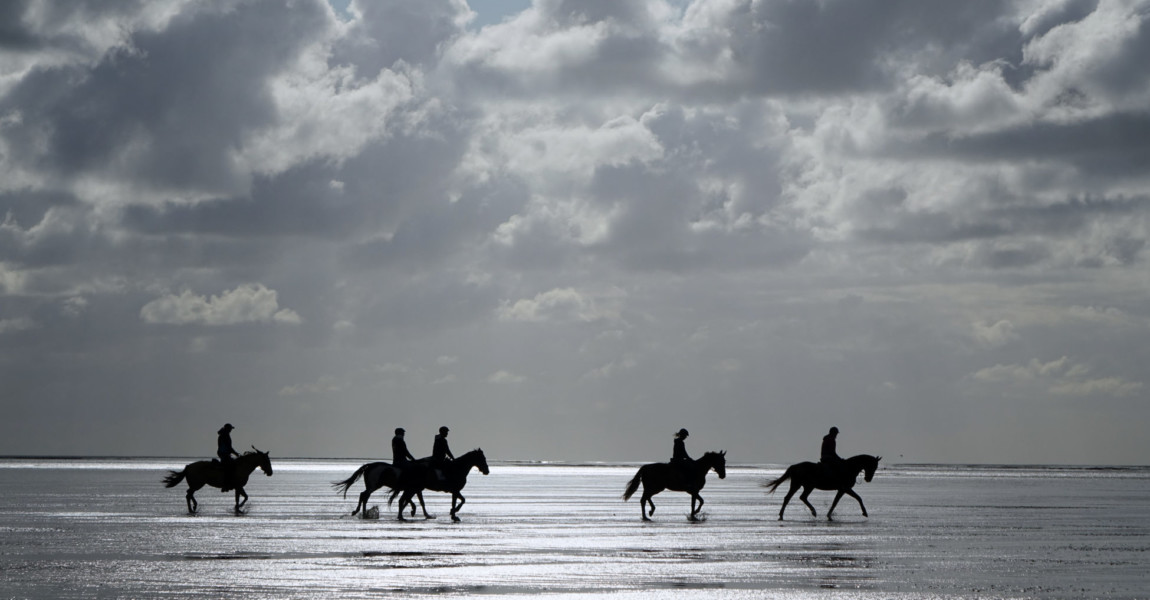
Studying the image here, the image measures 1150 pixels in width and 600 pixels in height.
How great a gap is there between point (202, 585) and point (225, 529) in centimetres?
1090

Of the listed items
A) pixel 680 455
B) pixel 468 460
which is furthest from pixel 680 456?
pixel 468 460

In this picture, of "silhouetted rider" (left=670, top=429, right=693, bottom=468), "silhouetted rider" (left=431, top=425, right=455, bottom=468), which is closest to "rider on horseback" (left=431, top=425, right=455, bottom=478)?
"silhouetted rider" (left=431, top=425, right=455, bottom=468)

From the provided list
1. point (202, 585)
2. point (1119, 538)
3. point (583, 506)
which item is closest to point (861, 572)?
point (202, 585)

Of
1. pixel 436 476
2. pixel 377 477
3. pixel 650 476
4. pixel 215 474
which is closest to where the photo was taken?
pixel 436 476

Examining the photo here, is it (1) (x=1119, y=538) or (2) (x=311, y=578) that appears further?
(1) (x=1119, y=538)

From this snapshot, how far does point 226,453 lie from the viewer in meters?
32.9

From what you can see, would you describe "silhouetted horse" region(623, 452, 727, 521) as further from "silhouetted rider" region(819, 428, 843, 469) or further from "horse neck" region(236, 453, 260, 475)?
"horse neck" region(236, 453, 260, 475)

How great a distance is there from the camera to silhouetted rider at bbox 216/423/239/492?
32.5 m

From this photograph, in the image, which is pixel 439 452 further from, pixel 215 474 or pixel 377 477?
pixel 215 474

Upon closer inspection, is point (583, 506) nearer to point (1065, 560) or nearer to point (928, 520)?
point (928, 520)

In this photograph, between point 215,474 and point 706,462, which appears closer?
point 706,462

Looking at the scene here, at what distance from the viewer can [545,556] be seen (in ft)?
65.2

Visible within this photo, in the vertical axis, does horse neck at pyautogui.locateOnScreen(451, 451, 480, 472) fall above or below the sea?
above

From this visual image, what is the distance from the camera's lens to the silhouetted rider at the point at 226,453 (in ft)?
107
